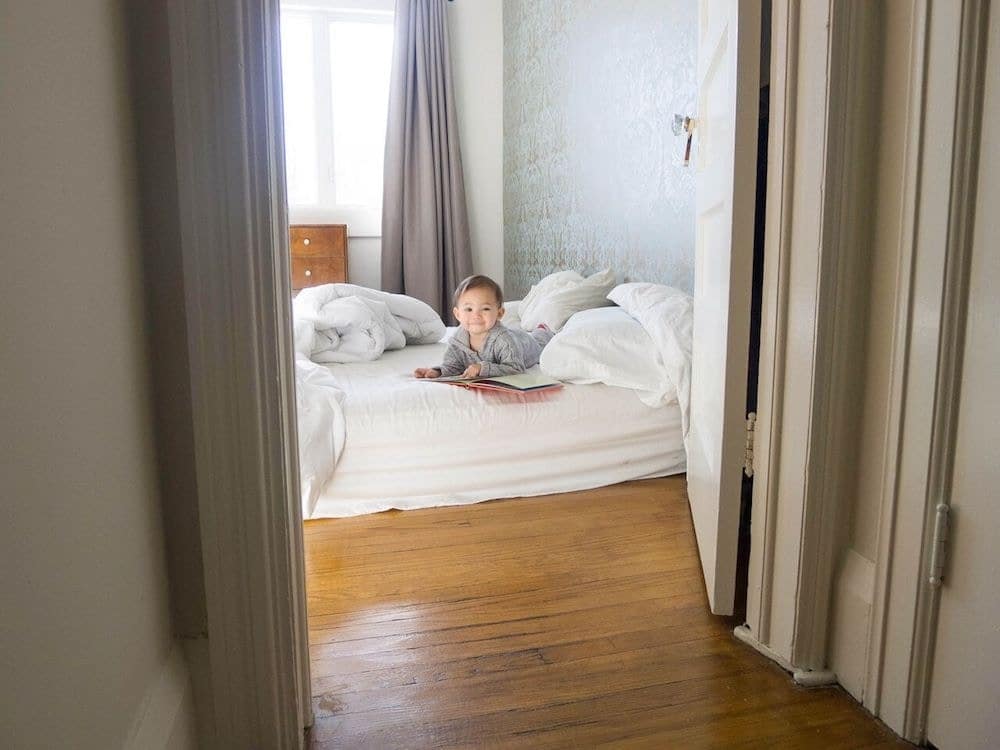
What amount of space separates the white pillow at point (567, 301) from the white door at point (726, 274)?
47.1 inches

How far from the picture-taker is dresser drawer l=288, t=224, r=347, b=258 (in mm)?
4582

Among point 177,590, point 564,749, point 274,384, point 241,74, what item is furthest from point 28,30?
point 564,749

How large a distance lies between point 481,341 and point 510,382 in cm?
30

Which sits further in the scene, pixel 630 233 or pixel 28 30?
pixel 630 233

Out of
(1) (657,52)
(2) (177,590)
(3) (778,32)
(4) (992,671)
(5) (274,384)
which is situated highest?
(1) (657,52)

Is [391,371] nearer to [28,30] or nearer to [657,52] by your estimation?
[657,52]

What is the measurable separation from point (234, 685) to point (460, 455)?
126 centimetres

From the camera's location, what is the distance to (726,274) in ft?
4.41

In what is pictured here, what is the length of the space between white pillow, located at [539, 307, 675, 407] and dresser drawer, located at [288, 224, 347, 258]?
8.75ft

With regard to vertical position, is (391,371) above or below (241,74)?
below

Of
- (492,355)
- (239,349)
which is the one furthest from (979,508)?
(492,355)

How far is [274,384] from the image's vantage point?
0.88m

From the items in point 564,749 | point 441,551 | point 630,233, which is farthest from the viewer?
point 630,233

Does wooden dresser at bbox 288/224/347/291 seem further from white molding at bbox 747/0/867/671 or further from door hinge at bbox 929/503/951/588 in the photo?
door hinge at bbox 929/503/951/588
